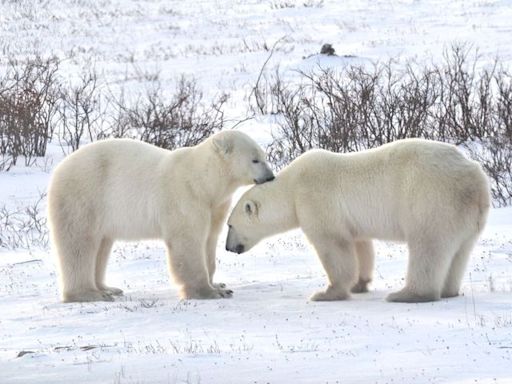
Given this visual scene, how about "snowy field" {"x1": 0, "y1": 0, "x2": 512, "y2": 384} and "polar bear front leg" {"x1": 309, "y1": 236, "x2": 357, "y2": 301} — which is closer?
"snowy field" {"x1": 0, "y1": 0, "x2": 512, "y2": 384}

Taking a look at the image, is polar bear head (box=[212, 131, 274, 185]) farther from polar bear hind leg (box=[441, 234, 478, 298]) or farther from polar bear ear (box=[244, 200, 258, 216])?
polar bear hind leg (box=[441, 234, 478, 298])

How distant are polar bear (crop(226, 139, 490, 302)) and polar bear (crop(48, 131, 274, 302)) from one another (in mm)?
249

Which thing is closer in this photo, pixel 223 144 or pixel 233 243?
pixel 223 144

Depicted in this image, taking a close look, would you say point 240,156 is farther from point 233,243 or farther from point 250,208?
point 233,243

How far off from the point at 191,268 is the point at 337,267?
981 millimetres

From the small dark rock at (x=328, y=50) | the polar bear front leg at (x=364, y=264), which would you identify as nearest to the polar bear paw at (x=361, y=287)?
the polar bear front leg at (x=364, y=264)

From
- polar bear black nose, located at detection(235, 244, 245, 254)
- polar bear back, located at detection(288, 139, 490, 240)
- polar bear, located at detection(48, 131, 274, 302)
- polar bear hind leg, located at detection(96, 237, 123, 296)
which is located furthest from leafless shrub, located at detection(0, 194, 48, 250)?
polar bear back, located at detection(288, 139, 490, 240)

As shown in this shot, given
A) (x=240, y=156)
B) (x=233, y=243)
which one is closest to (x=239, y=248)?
(x=233, y=243)

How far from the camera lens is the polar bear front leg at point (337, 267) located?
6.67 metres

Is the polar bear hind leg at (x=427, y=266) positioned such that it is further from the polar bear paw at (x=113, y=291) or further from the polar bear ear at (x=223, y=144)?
the polar bear paw at (x=113, y=291)

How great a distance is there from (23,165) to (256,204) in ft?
22.5

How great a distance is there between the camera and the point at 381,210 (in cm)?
659

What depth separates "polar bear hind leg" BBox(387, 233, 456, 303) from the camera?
6305mm

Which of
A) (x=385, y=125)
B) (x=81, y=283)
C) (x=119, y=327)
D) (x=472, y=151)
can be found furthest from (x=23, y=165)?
(x=119, y=327)
